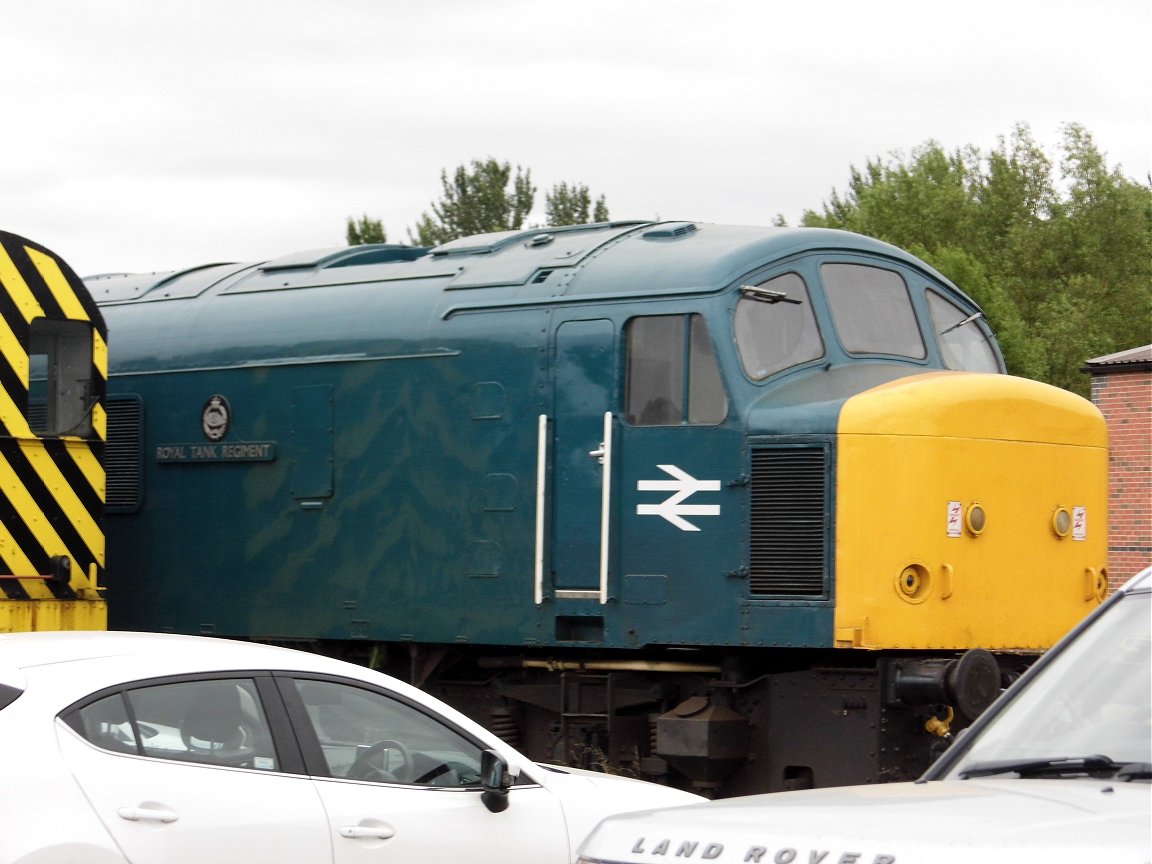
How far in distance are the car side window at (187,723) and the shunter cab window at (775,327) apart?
478 centimetres

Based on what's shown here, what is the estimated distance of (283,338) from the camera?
12219mm

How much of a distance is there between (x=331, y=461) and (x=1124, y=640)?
8.09m

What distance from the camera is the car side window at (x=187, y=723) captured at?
5711 mm

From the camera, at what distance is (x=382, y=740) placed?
21.5ft

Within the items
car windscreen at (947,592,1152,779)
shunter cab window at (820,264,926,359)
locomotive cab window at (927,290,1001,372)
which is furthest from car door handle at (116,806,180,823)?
locomotive cab window at (927,290,1001,372)

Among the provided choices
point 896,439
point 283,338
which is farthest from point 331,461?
point 896,439

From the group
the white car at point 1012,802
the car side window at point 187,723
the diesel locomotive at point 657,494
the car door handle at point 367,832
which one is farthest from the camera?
the diesel locomotive at point 657,494

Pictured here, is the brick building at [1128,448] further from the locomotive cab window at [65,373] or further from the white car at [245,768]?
the white car at [245,768]

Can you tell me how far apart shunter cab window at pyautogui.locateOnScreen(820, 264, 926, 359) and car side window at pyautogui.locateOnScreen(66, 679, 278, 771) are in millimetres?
5631

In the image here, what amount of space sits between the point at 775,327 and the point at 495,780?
15.4 ft

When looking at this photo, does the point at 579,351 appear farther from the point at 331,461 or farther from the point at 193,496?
the point at 193,496

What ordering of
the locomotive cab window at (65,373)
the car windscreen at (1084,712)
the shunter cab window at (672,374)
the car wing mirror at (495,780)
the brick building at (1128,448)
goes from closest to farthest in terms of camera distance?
the car windscreen at (1084,712), the car wing mirror at (495,780), the shunter cab window at (672,374), the locomotive cab window at (65,373), the brick building at (1128,448)

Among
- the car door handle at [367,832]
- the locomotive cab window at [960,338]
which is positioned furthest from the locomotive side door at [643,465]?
the car door handle at [367,832]

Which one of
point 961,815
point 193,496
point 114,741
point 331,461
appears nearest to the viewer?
point 961,815
